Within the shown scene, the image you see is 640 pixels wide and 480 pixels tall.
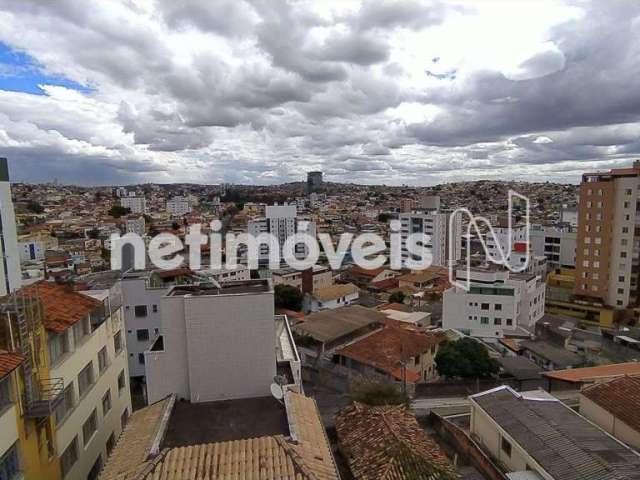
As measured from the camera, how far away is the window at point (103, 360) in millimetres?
12078

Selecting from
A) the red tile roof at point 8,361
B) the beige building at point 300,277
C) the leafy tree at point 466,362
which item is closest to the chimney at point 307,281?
the beige building at point 300,277

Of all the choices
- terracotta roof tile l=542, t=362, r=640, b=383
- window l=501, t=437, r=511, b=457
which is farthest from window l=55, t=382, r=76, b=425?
terracotta roof tile l=542, t=362, r=640, b=383

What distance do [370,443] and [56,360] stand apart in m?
8.48

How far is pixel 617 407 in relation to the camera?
1374 centimetres

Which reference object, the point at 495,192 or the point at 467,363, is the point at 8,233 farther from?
the point at 495,192

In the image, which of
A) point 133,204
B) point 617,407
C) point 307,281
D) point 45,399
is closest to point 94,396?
point 45,399

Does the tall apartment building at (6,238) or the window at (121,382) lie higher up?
the tall apartment building at (6,238)

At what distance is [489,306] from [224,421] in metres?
24.9

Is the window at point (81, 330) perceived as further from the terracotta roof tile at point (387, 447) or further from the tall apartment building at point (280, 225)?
the tall apartment building at point (280, 225)

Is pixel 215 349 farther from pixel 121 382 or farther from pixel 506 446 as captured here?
pixel 506 446

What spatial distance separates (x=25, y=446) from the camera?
7848 mm

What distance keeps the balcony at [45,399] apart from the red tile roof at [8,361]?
1249mm

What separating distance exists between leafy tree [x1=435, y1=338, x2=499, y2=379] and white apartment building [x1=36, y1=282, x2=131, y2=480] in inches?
570

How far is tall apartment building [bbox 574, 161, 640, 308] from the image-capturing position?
123ft
